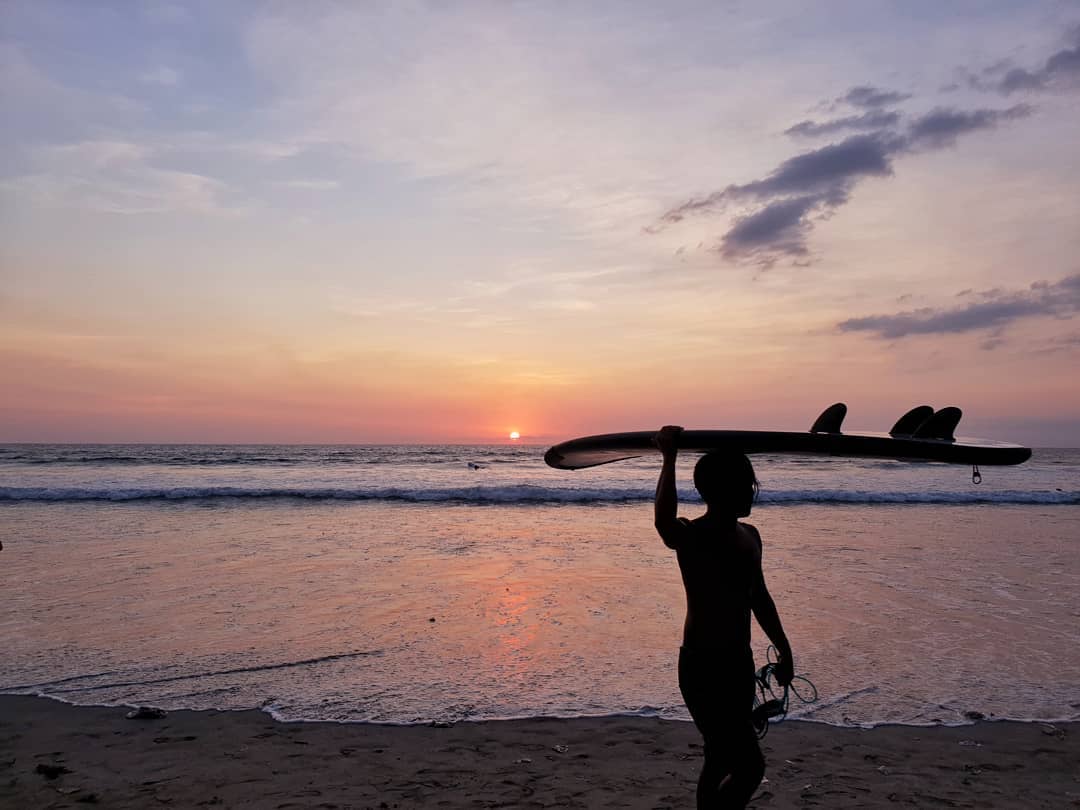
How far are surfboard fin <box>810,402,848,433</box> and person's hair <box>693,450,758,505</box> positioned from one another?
0.89 m

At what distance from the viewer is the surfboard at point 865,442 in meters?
3.56

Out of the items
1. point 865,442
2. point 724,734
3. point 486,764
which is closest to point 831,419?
point 865,442

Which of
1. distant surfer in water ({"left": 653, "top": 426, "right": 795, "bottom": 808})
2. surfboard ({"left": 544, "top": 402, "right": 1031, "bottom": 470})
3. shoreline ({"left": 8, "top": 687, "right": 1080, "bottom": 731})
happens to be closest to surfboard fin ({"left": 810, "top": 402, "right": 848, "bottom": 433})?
surfboard ({"left": 544, "top": 402, "right": 1031, "bottom": 470})

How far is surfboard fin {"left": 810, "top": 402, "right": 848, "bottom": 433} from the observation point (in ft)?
13.0

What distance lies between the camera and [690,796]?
15.0 feet

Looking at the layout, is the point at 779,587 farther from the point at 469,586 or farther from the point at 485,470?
the point at 485,470

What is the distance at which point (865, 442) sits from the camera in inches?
144

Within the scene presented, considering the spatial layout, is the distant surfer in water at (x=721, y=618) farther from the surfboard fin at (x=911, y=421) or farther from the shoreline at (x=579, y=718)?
Answer: the shoreline at (x=579, y=718)

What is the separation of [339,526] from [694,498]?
17.3m

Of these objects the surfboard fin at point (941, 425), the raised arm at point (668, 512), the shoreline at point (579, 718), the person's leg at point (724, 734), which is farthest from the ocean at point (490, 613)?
the raised arm at point (668, 512)

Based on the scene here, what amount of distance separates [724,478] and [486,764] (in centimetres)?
290

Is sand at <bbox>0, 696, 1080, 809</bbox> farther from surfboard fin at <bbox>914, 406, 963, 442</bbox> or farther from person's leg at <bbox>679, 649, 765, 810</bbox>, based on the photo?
surfboard fin at <bbox>914, 406, 963, 442</bbox>

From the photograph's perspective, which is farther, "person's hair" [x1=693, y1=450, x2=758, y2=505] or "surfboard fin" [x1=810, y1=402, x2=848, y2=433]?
"surfboard fin" [x1=810, y1=402, x2=848, y2=433]

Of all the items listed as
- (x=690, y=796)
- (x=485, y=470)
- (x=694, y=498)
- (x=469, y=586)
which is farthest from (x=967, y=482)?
(x=690, y=796)
